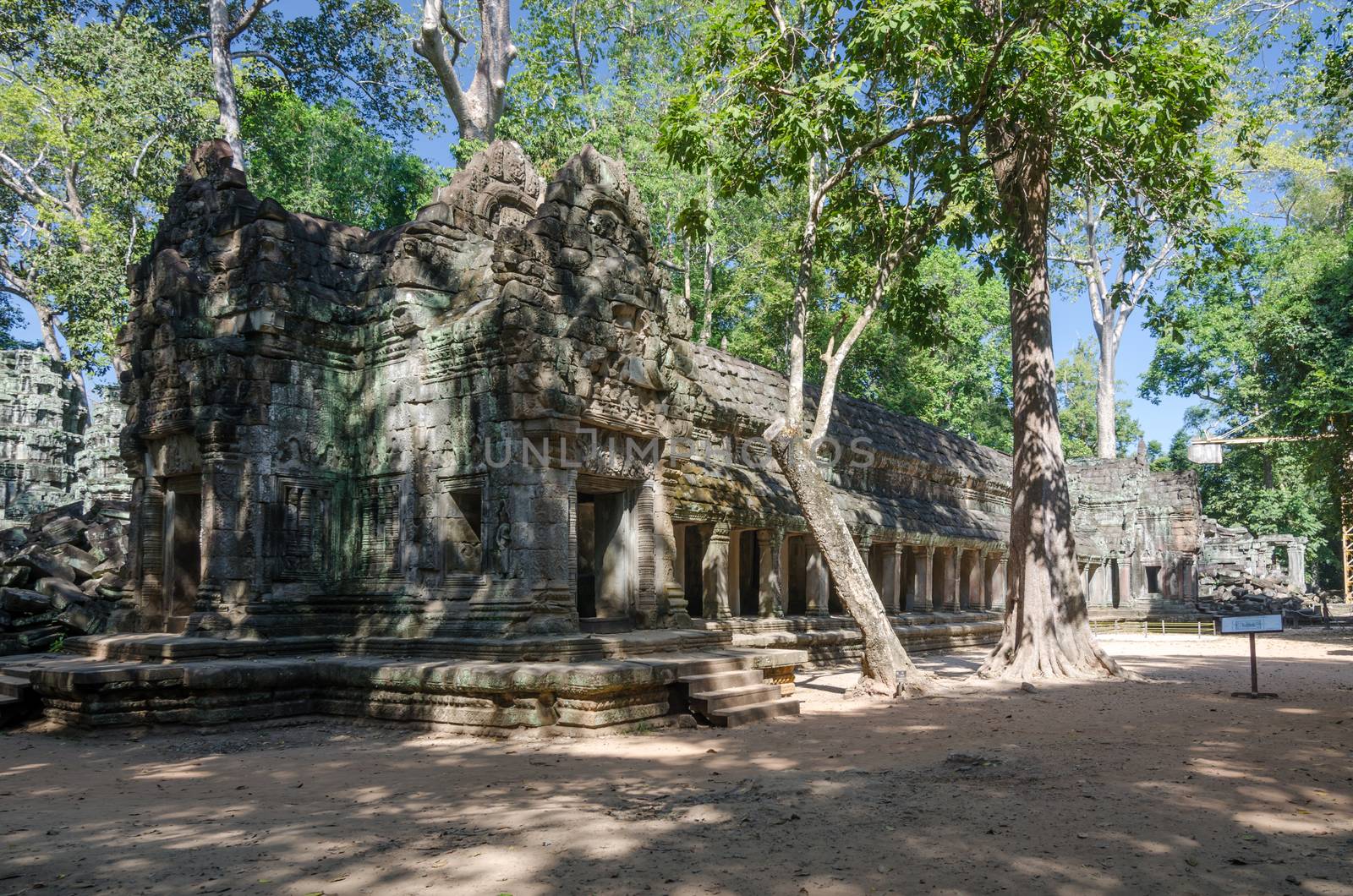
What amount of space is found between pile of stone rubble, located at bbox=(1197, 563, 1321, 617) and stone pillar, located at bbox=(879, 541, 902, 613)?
53.0 feet

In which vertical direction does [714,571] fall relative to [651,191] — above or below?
below

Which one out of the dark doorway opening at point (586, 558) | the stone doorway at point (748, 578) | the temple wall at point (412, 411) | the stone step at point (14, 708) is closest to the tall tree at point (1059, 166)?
the temple wall at point (412, 411)

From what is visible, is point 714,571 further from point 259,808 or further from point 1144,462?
point 1144,462

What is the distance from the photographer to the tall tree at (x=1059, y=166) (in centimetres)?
1110

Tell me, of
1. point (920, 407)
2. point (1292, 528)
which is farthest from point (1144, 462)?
point (1292, 528)

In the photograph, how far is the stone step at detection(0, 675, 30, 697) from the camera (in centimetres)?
1041

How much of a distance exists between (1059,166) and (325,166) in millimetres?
19507

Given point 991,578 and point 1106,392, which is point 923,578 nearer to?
point 991,578

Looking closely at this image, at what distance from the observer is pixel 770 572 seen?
52.9 ft

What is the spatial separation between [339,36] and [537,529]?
23744 mm

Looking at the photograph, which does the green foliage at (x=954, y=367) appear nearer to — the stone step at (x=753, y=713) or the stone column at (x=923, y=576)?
the stone column at (x=923, y=576)

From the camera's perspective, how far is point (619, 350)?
11.9m

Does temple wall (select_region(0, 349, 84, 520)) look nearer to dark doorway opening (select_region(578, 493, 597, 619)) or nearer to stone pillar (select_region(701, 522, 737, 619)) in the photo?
dark doorway opening (select_region(578, 493, 597, 619))

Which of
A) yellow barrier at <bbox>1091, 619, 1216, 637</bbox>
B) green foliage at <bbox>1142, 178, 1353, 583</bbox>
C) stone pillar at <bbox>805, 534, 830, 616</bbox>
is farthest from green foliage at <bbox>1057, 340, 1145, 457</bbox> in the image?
stone pillar at <bbox>805, 534, 830, 616</bbox>
